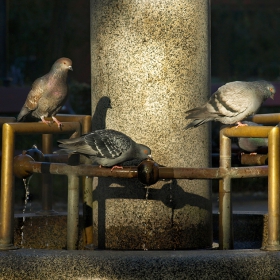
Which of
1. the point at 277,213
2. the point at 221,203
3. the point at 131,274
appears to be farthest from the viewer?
the point at 221,203

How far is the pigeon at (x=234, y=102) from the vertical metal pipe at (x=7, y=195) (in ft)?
4.04

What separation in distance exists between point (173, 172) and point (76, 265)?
86cm

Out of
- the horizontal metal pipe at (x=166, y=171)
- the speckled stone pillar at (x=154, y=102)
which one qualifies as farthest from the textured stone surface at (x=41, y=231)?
the horizontal metal pipe at (x=166, y=171)

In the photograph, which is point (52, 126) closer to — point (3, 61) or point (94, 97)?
point (94, 97)

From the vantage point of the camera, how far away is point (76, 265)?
13.5 ft

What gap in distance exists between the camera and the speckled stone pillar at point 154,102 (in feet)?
18.0

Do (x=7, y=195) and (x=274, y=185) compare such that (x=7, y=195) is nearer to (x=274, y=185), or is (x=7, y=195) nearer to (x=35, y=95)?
(x=274, y=185)

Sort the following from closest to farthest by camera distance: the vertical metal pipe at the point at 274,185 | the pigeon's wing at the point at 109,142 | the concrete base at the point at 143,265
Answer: the concrete base at the point at 143,265 → the vertical metal pipe at the point at 274,185 → the pigeon's wing at the point at 109,142

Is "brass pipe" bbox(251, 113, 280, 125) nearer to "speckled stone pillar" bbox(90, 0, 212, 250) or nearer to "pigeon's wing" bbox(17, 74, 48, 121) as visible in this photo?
"speckled stone pillar" bbox(90, 0, 212, 250)

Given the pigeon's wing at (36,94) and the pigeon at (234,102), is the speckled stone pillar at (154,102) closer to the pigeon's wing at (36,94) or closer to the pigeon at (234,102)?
the pigeon at (234,102)

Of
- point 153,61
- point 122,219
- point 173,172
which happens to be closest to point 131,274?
point 173,172

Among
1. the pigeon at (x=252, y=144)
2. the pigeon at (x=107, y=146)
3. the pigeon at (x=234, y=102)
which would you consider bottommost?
the pigeon at (x=107, y=146)

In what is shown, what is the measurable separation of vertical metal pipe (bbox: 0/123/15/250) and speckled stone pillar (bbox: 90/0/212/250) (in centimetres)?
99

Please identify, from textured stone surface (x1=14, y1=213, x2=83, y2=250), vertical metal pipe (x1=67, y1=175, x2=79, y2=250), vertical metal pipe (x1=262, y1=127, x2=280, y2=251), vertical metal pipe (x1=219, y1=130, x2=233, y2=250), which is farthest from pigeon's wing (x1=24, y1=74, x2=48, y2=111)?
vertical metal pipe (x1=262, y1=127, x2=280, y2=251)
